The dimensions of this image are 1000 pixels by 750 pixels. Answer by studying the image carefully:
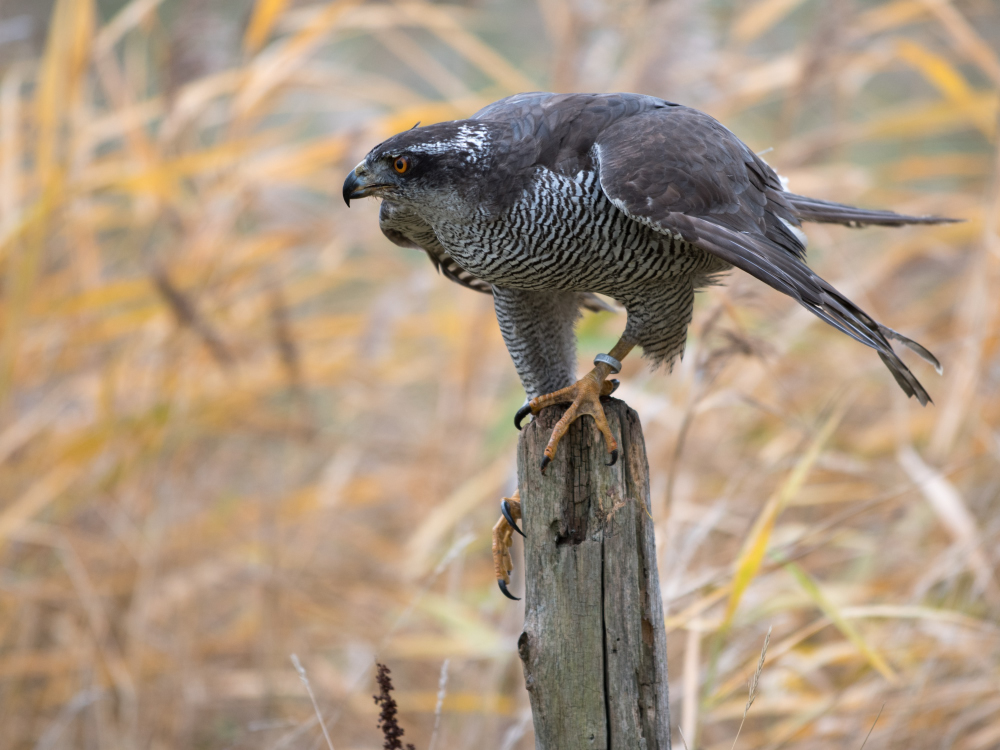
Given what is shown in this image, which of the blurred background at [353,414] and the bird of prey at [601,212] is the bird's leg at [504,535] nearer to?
the bird of prey at [601,212]

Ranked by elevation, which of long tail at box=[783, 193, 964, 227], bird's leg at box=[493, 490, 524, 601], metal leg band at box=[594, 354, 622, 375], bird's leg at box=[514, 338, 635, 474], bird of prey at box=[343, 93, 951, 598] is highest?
long tail at box=[783, 193, 964, 227]

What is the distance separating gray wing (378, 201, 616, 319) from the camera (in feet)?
7.55

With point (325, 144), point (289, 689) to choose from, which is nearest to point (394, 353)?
point (325, 144)

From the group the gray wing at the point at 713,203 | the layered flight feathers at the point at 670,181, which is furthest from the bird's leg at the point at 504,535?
the gray wing at the point at 713,203

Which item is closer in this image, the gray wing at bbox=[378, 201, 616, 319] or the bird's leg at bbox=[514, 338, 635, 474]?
the bird's leg at bbox=[514, 338, 635, 474]

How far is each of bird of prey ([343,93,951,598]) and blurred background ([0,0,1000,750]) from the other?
0.80m

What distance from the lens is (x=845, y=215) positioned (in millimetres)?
2555

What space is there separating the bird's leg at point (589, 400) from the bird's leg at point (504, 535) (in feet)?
0.91

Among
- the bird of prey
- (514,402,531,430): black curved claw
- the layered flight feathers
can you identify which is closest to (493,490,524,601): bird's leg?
the bird of prey

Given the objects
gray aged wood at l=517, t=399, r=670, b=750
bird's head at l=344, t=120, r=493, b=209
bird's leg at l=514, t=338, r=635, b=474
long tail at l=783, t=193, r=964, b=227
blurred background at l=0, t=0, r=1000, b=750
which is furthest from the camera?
blurred background at l=0, t=0, r=1000, b=750

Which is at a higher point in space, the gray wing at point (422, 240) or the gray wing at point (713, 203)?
the gray wing at point (422, 240)

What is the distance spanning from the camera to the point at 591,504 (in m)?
1.90

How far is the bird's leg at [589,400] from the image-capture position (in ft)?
6.52

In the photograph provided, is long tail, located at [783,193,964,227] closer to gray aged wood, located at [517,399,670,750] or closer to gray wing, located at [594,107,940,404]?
gray wing, located at [594,107,940,404]
